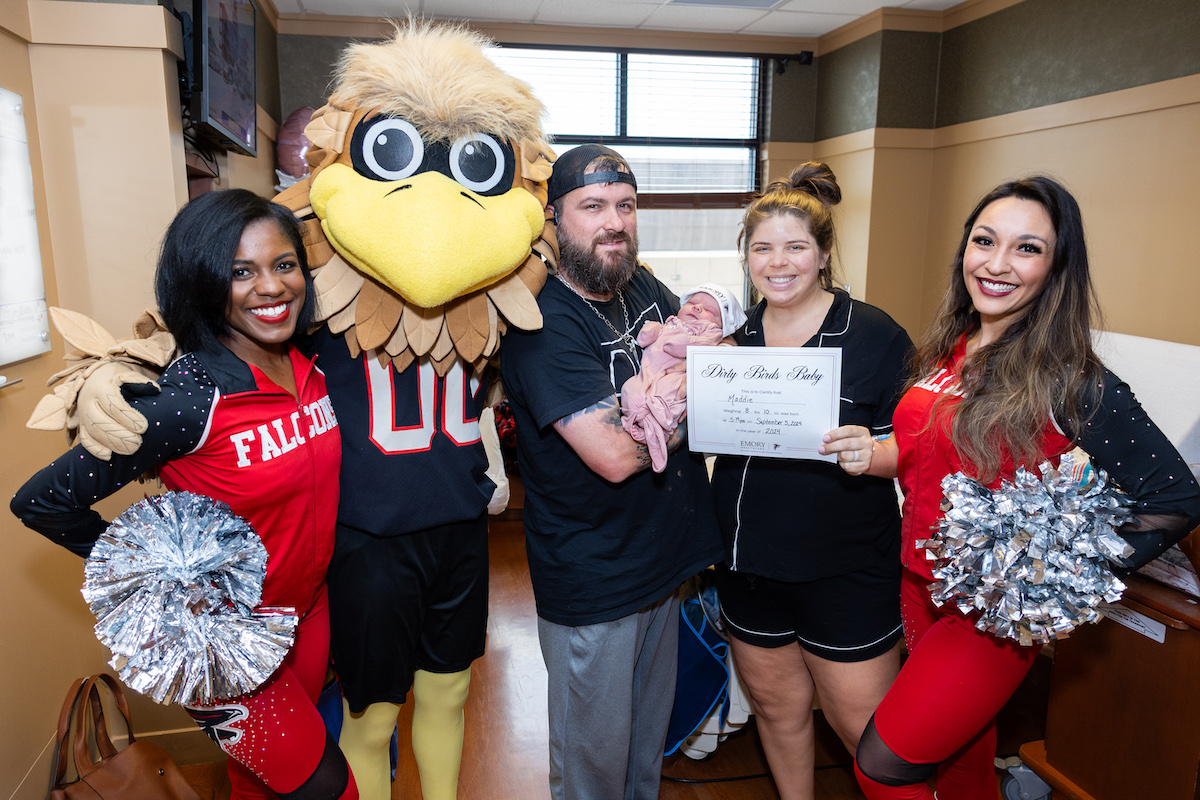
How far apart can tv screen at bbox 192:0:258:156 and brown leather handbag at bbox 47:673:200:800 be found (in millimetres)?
1650

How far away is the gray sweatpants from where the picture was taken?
5.03 feet

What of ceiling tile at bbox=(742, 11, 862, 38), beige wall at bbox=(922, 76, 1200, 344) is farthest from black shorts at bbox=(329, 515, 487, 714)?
ceiling tile at bbox=(742, 11, 862, 38)

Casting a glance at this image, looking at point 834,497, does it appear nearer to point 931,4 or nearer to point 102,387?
point 102,387

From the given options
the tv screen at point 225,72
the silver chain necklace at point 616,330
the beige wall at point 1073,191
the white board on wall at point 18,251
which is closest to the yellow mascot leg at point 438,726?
the silver chain necklace at point 616,330

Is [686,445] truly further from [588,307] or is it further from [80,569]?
[80,569]

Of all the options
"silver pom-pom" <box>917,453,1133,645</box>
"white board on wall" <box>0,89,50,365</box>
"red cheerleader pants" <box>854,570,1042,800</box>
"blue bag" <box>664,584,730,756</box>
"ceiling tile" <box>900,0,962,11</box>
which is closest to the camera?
"silver pom-pom" <box>917,453,1133,645</box>

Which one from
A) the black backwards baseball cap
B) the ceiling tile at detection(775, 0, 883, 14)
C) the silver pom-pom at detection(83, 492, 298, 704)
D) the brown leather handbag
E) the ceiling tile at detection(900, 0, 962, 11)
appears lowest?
the brown leather handbag

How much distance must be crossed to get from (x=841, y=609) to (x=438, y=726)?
93cm

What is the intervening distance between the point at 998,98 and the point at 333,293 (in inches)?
183

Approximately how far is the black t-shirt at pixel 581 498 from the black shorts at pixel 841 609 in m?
0.29

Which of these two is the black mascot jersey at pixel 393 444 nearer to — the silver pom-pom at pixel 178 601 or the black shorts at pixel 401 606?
the black shorts at pixel 401 606

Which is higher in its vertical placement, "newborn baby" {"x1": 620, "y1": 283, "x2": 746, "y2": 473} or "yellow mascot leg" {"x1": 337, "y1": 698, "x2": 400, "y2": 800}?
"newborn baby" {"x1": 620, "y1": 283, "x2": 746, "y2": 473}

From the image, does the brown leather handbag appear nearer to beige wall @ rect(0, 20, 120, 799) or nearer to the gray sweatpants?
beige wall @ rect(0, 20, 120, 799)

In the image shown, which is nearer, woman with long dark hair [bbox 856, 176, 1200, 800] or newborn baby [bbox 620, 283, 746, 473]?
woman with long dark hair [bbox 856, 176, 1200, 800]
